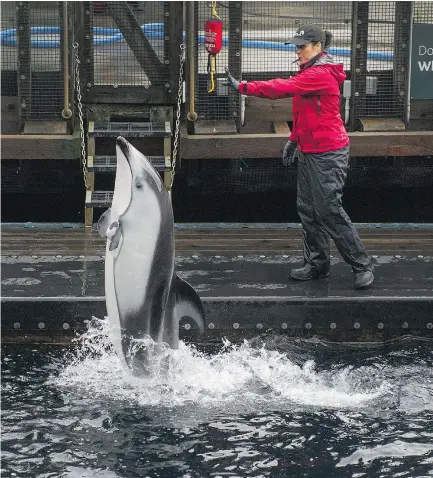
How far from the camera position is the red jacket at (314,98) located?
305 inches

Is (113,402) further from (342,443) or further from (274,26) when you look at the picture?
(274,26)

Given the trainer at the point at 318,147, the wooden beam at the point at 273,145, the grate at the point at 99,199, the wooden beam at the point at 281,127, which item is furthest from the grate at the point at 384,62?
the trainer at the point at 318,147

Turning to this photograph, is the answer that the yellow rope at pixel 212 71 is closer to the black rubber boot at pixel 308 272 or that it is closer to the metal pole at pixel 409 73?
the metal pole at pixel 409 73

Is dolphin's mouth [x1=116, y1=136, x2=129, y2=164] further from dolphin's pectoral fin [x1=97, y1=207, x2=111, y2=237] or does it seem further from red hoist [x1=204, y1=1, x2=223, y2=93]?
red hoist [x1=204, y1=1, x2=223, y2=93]

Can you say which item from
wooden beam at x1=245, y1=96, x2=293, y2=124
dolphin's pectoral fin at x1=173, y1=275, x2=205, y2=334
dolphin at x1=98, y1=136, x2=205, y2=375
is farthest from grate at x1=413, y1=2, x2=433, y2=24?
dolphin's pectoral fin at x1=173, y1=275, x2=205, y2=334

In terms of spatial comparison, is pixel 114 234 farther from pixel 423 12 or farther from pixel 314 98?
pixel 423 12

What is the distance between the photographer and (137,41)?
1096cm

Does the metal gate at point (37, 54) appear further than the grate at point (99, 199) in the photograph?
Yes

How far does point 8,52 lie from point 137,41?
4.76 feet

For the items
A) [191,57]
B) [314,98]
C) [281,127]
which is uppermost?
[191,57]

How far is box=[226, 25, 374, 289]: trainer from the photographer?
7.82 metres

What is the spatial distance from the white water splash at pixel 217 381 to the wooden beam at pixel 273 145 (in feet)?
12.0

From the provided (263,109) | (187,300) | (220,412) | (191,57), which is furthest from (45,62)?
(220,412)

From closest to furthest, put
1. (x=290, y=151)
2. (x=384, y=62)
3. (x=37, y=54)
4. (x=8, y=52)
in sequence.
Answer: (x=290, y=151) < (x=37, y=54) < (x=384, y=62) < (x=8, y=52)
